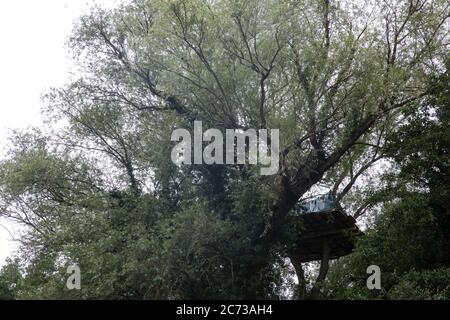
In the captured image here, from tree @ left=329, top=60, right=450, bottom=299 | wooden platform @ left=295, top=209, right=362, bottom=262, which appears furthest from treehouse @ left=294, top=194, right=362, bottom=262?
tree @ left=329, top=60, right=450, bottom=299

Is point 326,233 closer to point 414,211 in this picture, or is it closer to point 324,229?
point 324,229

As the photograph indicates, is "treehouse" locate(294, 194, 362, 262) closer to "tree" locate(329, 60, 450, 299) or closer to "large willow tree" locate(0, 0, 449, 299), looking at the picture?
"large willow tree" locate(0, 0, 449, 299)

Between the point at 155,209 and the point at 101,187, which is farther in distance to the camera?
the point at 101,187

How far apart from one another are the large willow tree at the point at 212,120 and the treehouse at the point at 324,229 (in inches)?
45.0

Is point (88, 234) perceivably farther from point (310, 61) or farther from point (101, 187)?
point (310, 61)

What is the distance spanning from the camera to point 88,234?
9531 mm

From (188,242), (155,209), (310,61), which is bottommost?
(188,242)

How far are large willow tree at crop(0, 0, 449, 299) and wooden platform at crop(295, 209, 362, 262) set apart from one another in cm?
125

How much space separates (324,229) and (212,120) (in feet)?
13.0

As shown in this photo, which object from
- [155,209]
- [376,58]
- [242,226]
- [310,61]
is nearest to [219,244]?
[242,226]

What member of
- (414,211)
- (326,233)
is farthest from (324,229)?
(414,211)

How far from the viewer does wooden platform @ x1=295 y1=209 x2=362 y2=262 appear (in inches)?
441

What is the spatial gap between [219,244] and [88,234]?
2.48 m
